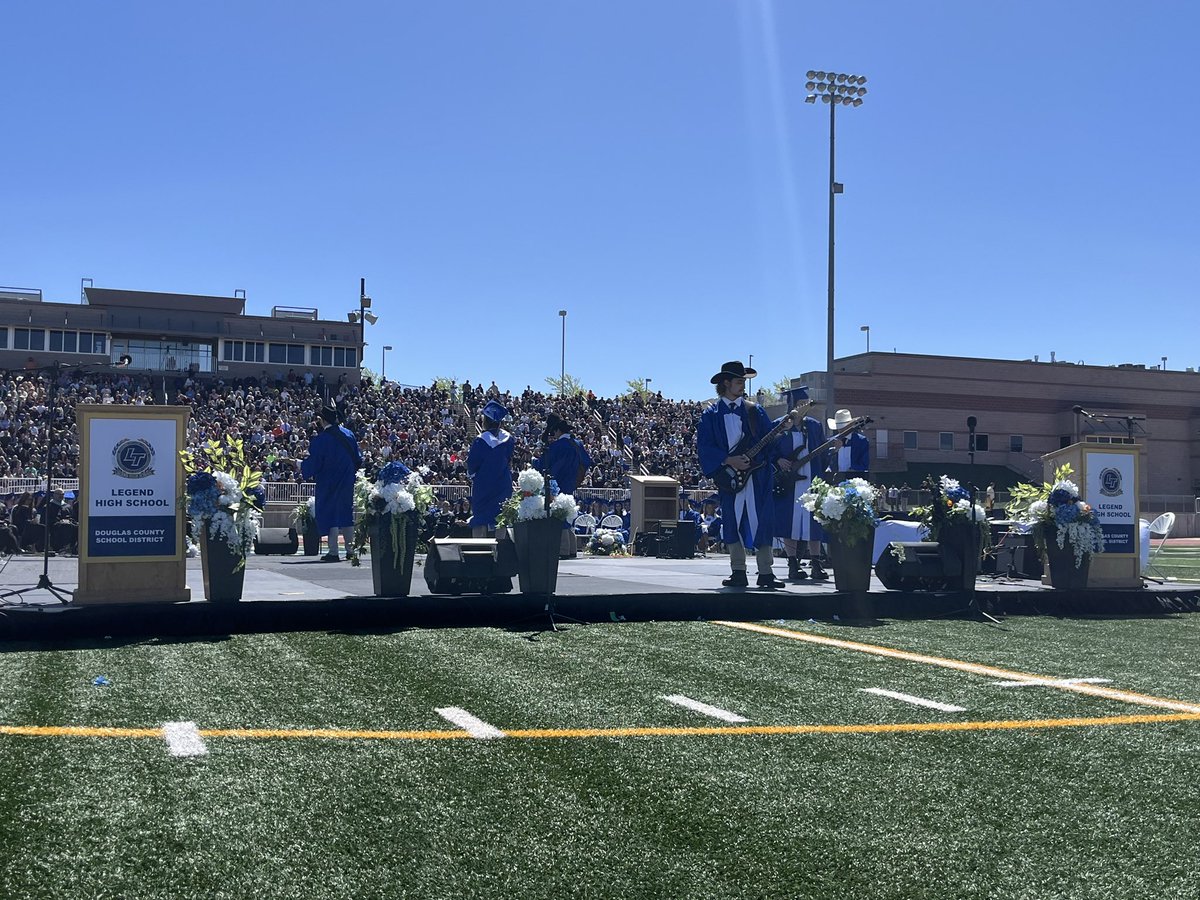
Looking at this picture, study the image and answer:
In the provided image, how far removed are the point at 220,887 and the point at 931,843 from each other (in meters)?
2.32

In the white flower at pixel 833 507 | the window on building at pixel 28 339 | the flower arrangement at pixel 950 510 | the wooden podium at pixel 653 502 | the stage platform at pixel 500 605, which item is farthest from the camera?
the window on building at pixel 28 339

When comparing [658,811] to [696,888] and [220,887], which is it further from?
[220,887]

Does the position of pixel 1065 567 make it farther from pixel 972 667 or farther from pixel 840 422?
pixel 972 667

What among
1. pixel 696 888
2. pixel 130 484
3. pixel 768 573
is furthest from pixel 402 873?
pixel 768 573

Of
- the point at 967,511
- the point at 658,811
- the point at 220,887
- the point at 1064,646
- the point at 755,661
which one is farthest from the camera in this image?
the point at 967,511

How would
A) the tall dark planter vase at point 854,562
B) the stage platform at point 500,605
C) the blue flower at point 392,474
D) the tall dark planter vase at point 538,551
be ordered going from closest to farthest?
the stage platform at point 500,605, the blue flower at point 392,474, the tall dark planter vase at point 538,551, the tall dark planter vase at point 854,562

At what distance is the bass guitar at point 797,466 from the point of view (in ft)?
42.9

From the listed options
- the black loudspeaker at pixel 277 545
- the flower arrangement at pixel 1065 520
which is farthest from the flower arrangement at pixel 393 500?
the black loudspeaker at pixel 277 545

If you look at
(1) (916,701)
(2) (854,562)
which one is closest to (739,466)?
(2) (854,562)

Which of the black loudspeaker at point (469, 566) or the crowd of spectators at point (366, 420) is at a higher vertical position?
the crowd of spectators at point (366, 420)

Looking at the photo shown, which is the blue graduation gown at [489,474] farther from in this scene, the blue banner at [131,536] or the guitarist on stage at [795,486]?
the blue banner at [131,536]

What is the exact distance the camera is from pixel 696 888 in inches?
134

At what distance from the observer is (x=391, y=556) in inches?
378

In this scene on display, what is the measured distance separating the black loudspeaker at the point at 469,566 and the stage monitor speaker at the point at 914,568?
3.97 m
